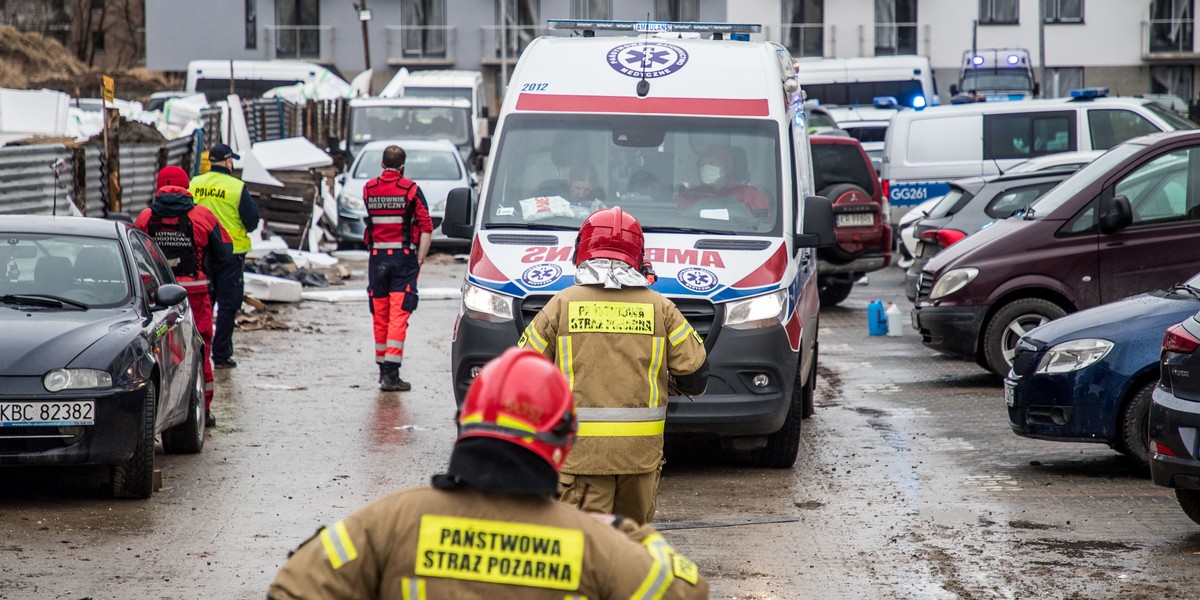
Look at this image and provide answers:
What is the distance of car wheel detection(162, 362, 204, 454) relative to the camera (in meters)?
9.46

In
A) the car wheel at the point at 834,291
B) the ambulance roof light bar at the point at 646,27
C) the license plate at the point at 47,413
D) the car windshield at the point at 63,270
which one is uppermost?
the ambulance roof light bar at the point at 646,27

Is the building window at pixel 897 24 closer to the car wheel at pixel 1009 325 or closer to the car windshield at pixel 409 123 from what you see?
the car windshield at pixel 409 123

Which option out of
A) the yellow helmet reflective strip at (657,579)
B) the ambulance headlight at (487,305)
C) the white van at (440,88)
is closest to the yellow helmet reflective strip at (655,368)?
the yellow helmet reflective strip at (657,579)

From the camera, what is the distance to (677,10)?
6003 cm

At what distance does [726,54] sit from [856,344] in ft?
20.4

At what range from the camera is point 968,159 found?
2159cm

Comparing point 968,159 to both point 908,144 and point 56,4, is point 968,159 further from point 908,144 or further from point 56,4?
point 56,4

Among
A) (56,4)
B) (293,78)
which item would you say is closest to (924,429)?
(293,78)

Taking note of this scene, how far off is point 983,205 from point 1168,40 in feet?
147

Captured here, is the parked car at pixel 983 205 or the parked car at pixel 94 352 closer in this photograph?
the parked car at pixel 94 352

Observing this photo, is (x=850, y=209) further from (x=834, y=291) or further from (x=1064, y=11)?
(x=1064, y=11)

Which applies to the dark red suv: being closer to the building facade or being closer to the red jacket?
the red jacket

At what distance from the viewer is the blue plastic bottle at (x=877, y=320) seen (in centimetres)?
1588

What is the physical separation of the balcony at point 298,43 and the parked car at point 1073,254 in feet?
163
